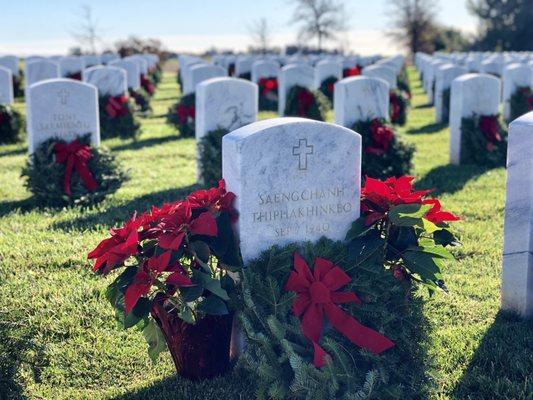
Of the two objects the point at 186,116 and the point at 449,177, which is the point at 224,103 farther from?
the point at 186,116

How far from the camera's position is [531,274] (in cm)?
482

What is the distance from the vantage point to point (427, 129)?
47.7 feet

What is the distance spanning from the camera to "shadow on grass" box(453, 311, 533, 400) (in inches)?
155

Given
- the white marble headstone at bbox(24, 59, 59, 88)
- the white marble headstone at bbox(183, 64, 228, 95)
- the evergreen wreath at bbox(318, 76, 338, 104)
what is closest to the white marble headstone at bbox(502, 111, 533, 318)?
the white marble headstone at bbox(183, 64, 228, 95)

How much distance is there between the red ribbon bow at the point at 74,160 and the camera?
7.92 meters

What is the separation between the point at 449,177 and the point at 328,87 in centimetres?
793

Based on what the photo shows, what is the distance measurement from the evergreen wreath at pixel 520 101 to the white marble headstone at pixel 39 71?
9.09 m

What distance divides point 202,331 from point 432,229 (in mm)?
1342

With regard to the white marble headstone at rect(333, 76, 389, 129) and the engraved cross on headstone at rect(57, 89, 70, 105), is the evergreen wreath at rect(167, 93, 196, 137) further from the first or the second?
the engraved cross on headstone at rect(57, 89, 70, 105)

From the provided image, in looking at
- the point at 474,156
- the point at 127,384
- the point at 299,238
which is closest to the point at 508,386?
the point at 299,238

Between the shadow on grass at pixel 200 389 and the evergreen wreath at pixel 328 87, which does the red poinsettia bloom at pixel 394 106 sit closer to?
the evergreen wreath at pixel 328 87

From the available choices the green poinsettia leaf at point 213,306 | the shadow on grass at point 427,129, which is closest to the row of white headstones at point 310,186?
the green poinsettia leaf at point 213,306

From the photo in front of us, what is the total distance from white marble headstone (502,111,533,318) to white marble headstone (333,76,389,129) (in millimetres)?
4181

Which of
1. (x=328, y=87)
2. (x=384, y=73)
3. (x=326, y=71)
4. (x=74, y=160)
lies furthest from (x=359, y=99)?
(x=326, y=71)
